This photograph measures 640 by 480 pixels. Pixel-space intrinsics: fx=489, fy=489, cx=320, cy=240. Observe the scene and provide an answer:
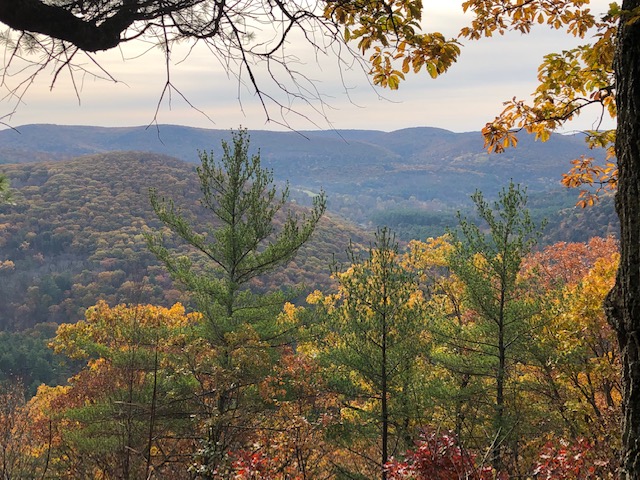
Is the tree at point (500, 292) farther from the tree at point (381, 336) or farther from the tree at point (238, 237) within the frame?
the tree at point (238, 237)

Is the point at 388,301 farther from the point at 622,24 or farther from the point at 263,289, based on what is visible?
the point at 263,289

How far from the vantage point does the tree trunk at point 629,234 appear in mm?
1963

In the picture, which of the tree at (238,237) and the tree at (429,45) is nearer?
the tree at (429,45)

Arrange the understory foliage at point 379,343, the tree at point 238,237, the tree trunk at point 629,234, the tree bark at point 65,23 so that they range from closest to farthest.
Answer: the tree bark at point 65,23
the tree trunk at point 629,234
the understory foliage at point 379,343
the tree at point 238,237

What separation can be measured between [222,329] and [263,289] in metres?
55.7

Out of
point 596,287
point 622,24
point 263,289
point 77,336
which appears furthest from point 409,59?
point 263,289

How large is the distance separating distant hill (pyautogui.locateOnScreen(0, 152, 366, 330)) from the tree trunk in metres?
35.3

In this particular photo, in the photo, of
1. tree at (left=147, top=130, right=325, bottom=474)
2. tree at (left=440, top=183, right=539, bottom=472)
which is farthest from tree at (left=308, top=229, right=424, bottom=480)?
tree at (left=147, top=130, right=325, bottom=474)

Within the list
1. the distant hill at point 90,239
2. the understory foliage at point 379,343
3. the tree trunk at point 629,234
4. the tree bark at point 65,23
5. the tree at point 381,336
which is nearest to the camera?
the tree bark at point 65,23

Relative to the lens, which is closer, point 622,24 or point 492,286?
point 622,24

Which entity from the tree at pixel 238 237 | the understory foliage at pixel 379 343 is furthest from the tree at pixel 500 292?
the tree at pixel 238 237

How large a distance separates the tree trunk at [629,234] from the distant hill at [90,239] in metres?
35.3

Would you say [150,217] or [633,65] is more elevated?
[633,65]

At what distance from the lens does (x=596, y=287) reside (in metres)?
8.59
